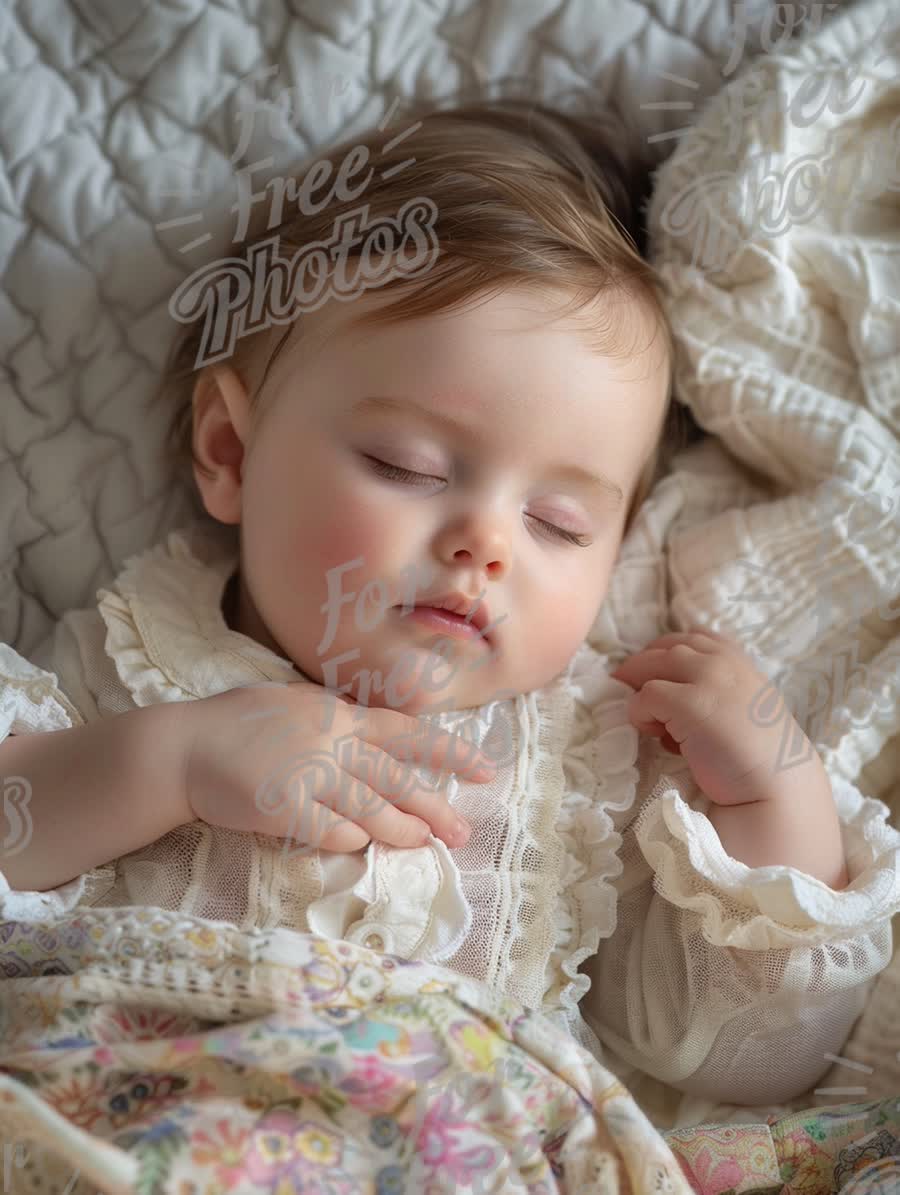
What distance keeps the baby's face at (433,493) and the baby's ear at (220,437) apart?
0.19ft

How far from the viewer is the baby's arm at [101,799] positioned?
1006 millimetres

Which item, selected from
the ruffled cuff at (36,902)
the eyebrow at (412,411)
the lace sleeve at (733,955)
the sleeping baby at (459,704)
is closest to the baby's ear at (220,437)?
the sleeping baby at (459,704)

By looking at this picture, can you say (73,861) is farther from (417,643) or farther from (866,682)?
(866,682)

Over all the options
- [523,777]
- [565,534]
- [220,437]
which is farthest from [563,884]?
[220,437]

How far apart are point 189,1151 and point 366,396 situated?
0.63 meters

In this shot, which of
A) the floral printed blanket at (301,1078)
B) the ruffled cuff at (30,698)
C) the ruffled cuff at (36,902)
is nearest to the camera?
the floral printed blanket at (301,1078)

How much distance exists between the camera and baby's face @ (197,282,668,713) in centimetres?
106

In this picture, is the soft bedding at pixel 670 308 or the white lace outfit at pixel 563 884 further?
the soft bedding at pixel 670 308

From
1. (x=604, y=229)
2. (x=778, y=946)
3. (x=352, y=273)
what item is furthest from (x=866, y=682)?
(x=352, y=273)

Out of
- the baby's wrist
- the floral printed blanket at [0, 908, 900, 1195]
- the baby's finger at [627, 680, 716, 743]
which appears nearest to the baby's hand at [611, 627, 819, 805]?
the baby's finger at [627, 680, 716, 743]

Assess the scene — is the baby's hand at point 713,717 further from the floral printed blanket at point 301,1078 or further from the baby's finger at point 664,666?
the floral printed blanket at point 301,1078

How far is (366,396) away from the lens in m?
1.08

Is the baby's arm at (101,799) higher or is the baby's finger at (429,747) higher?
the baby's finger at (429,747)

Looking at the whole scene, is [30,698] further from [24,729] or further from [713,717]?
[713,717]
